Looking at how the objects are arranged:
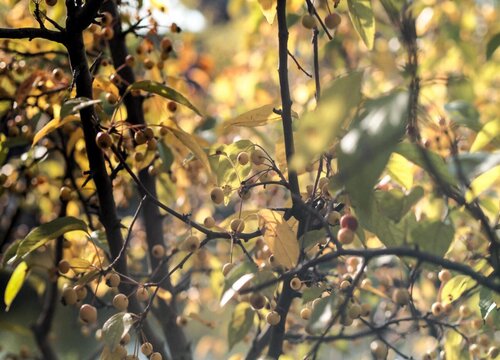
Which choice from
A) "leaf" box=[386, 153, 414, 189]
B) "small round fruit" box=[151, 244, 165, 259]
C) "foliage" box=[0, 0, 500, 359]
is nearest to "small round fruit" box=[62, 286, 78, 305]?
"foliage" box=[0, 0, 500, 359]

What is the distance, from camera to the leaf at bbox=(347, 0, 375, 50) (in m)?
0.82

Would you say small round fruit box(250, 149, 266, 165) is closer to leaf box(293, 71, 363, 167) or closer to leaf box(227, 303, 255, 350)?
leaf box(227, 303, 255, 350)

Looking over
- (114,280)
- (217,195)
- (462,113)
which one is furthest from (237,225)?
(462,113)

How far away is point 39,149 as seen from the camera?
129cm

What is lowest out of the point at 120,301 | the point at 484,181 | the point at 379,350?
the point at 379,350

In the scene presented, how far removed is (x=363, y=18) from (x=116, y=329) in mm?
459

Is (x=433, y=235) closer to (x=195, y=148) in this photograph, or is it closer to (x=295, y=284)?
(x=295, y=284)

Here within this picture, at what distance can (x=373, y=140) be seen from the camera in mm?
486

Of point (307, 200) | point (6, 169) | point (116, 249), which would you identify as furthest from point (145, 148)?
point (6, 169)

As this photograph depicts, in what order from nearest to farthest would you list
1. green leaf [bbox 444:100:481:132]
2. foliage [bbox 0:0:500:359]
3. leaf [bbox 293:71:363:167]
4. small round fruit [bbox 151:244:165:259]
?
leaf [bbox 293:71:363:167]
foliage [bbox 0:0:500:359]
green leaf [bbox 444:100:481:132]
small round fruit [bbox 151:244:165:259]

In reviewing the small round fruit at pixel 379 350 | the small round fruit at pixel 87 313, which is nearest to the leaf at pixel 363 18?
the small round fruit at pixel 379 350

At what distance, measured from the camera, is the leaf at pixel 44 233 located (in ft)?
2.74

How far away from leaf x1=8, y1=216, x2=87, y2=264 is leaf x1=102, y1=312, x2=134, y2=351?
0.43 ft

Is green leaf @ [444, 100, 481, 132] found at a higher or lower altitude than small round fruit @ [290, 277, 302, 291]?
higher
